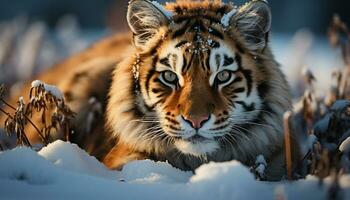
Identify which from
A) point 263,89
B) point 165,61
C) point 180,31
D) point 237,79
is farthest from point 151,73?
point 263,89

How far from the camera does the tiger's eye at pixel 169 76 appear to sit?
415cm

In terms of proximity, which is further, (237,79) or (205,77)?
(237,79)

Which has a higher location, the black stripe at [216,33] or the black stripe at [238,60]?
the black stripe at [216,33]

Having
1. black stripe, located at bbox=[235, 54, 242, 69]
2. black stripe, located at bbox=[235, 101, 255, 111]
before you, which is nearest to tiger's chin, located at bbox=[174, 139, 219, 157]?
black stripe, located at bbox=[235, 101, 255, 111]

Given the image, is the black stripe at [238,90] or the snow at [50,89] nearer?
the snow at [50,89]

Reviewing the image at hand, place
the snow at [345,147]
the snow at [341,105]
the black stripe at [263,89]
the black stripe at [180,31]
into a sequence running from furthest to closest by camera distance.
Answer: the black stripe at [263,89]
the black stripe at [180,31]
the snow at [341,105]
the snow at [345,147]

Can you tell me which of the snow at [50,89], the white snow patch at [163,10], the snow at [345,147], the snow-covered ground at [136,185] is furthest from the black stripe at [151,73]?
the snow at [345,147]

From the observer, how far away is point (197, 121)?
12.5 ft

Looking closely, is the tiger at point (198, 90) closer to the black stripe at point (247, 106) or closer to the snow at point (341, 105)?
the black stripe at point (247, 106)

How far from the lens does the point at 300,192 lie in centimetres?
285

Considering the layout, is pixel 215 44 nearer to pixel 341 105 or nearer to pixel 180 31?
pixel 180 31

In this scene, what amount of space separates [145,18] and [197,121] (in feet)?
3.06

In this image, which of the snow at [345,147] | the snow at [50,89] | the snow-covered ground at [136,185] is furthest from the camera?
the snow at [50,89]

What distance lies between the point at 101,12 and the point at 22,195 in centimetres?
2108
